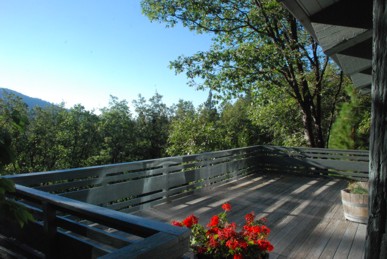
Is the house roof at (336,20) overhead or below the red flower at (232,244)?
overhead

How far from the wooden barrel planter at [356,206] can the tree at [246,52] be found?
4.99m

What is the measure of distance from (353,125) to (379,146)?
8351mm

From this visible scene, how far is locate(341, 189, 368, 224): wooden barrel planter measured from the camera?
3887mm

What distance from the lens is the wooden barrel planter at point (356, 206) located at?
3887 mm

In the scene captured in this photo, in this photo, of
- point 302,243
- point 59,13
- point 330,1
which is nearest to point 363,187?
point 302,243

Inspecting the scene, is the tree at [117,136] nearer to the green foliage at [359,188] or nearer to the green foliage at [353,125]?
the green foliage at [353,125]

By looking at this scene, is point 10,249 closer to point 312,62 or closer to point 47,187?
point 47,187

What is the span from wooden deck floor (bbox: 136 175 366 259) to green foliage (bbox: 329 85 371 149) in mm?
1896

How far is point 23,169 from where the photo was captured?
17.7 meters

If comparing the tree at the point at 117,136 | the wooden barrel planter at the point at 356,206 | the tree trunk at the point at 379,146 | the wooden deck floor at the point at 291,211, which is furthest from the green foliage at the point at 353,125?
the tree at the point at 117,136

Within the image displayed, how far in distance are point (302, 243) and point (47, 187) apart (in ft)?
9.75

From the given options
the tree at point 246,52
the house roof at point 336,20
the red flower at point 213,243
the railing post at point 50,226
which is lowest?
the red flower at point 213,243

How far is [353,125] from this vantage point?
8.38 meters

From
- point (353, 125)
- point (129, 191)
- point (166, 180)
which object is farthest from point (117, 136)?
point (129, 191)
